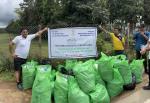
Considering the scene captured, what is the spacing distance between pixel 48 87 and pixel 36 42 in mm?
3882

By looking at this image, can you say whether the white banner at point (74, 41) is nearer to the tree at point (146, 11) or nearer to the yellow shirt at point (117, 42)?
the yellow shirt at point (117, 42)

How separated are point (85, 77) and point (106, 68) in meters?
0.76

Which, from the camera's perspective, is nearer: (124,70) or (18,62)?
(124,70)

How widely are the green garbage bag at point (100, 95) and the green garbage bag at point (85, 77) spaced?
0.12 metres

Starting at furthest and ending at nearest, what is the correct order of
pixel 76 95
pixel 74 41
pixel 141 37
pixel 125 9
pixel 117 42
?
pixel 125 9
pixel 141 37
pixel 117 42
pixel 74 41
pixel 76 95

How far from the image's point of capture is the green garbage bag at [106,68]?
28.3 feet

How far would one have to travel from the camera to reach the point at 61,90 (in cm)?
805

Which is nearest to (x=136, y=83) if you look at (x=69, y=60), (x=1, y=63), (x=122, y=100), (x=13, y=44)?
(x=122, y=100)

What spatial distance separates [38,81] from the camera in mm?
8102

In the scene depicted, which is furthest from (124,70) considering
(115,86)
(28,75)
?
(28,75)

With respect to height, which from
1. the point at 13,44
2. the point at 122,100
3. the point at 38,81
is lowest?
the point at 122,100

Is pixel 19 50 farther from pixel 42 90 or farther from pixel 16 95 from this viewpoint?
pixel 42 90

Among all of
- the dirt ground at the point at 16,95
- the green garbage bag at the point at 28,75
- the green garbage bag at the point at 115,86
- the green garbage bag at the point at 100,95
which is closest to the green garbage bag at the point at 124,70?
the green garbage bag at the point at 115,86

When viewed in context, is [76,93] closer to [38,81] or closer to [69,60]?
[38,81]
